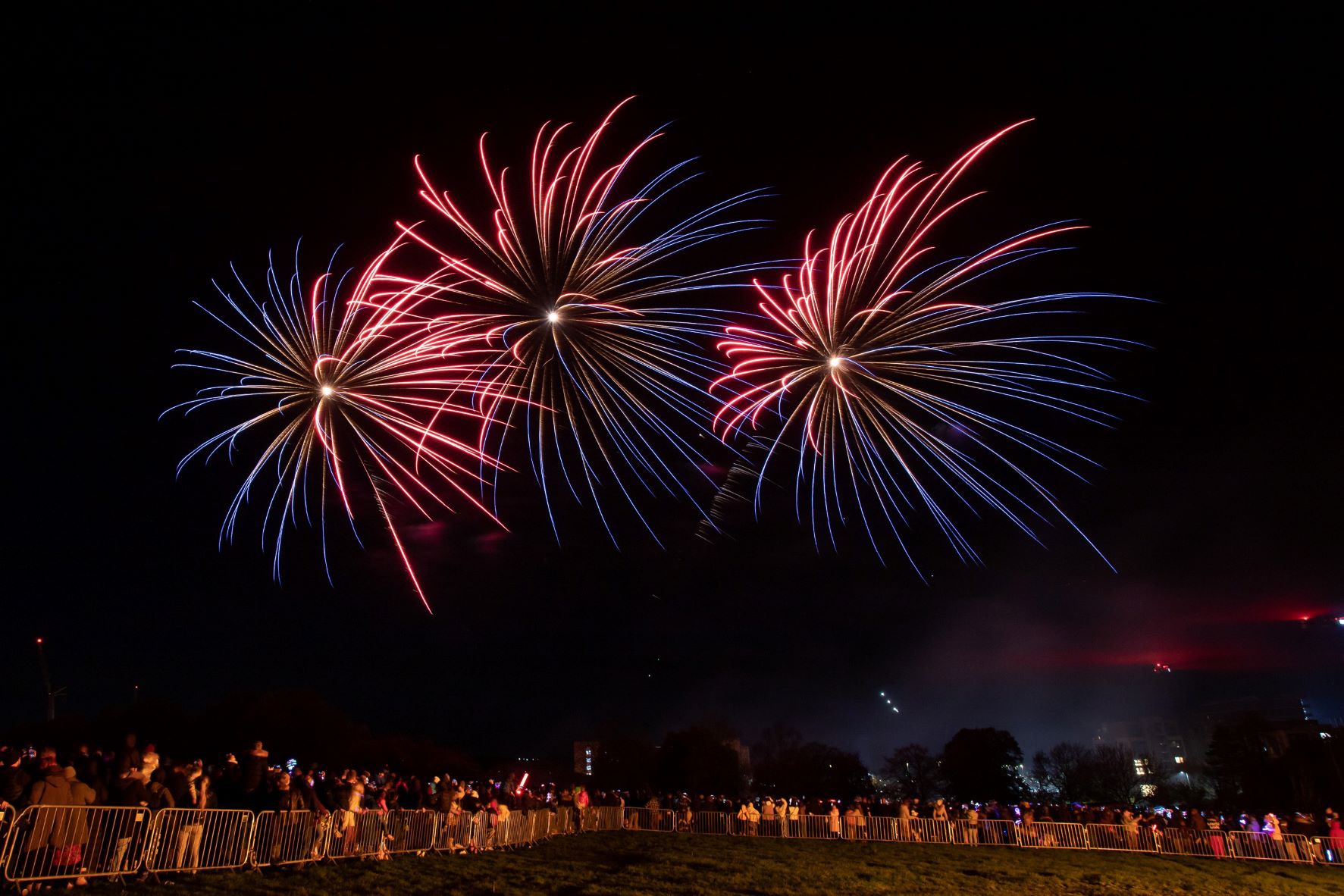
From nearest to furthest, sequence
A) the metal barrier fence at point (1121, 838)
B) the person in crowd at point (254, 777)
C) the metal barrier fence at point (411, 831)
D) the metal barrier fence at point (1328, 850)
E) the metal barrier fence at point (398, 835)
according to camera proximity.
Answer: the metal barrier fence at point (398, 835), the person in crowd at point (254, 777), the metal barrier fence at point (411, 831), the metal barrier fence at point (1328, 850), the metal barrier fence at point (1121, 838)

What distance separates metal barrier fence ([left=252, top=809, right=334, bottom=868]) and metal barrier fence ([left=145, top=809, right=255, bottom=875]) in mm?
232

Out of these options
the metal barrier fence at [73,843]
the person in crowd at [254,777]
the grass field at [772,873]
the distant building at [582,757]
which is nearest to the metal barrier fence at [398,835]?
the metal barrier fence at [73,843]

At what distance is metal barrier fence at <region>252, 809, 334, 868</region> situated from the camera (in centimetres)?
1352

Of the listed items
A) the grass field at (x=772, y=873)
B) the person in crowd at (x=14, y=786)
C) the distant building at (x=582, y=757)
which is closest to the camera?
the person in crowd at (x=14, y=786)

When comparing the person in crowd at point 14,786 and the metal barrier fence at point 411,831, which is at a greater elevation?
the person in crowd at point 14,786

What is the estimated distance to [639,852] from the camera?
20859 mm

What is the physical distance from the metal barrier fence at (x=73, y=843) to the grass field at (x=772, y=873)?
2.80ft

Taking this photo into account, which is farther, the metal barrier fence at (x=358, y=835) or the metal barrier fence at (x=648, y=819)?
the metal barrier fence at (x=648, y=819)

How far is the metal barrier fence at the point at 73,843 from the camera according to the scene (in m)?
10.1

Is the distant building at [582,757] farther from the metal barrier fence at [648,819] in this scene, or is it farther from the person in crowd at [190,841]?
the person in crowd at [190,841]

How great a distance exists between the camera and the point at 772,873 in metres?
17.3

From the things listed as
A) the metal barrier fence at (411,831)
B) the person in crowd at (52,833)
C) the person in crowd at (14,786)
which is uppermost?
the person in crowd at (14,786)

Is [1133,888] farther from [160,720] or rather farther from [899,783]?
[899,783]

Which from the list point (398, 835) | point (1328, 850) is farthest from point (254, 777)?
point (1328, 850)
